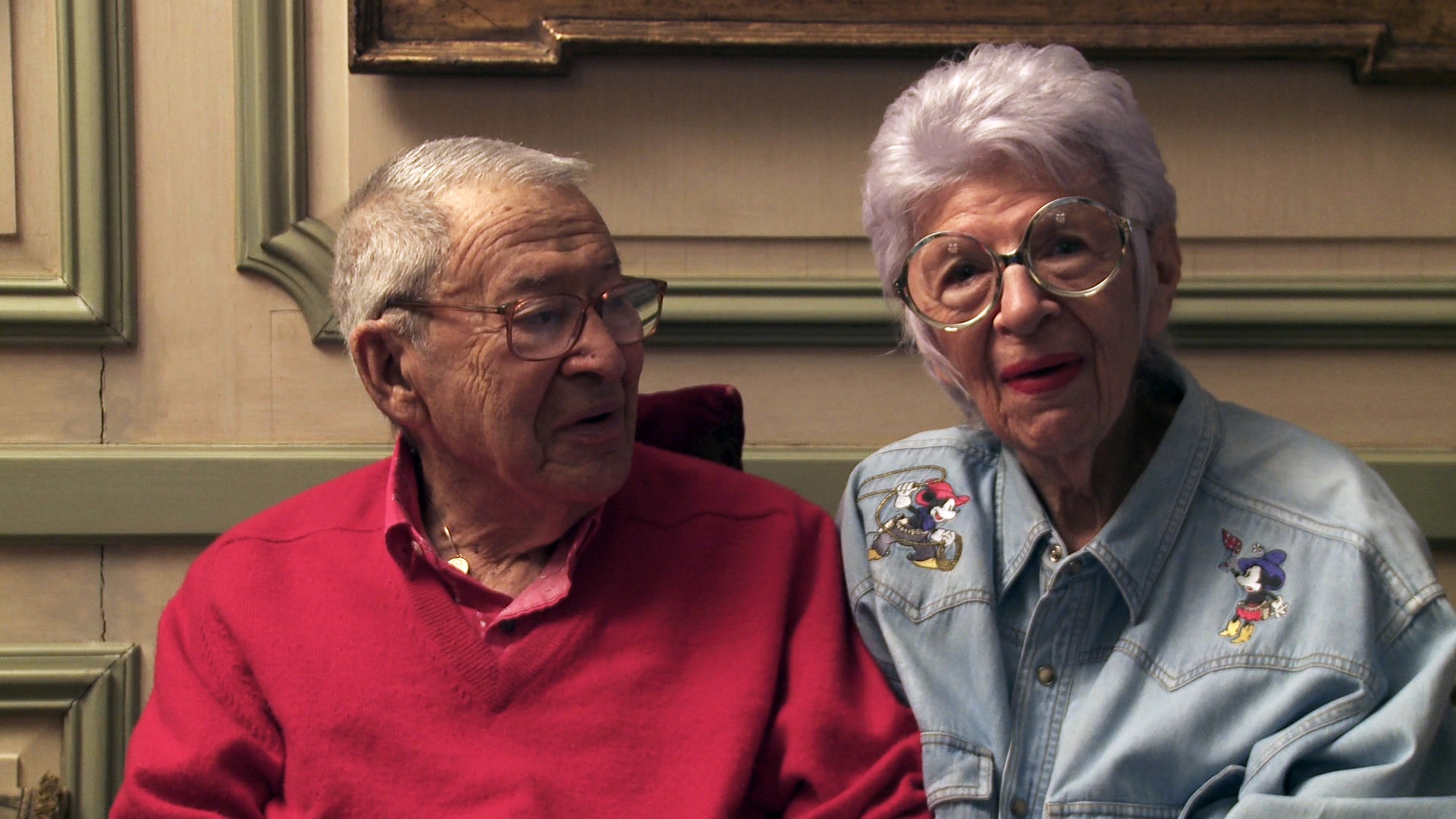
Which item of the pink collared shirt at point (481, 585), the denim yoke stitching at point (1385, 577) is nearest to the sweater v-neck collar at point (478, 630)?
the pink collared shirt at point (481, 585)

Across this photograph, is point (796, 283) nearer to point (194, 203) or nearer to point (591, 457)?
point (591, 457)

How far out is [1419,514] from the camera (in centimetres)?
194

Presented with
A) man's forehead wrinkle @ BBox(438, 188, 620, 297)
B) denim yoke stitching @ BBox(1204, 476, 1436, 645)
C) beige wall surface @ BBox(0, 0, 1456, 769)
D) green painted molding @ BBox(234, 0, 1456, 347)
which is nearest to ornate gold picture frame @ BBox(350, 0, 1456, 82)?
beige wall surface @ BBox(0, 0, 1456, 769)

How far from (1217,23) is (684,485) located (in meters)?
1.02

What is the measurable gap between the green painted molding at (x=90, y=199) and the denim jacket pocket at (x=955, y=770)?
1.35 m

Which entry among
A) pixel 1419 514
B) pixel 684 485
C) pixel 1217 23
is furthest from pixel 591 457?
pixel 1419 514

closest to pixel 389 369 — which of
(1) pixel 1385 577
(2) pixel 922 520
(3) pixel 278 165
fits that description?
(3) pixel 278 165

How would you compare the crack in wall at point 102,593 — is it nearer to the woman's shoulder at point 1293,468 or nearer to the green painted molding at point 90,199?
the green painted molding at point 90,199

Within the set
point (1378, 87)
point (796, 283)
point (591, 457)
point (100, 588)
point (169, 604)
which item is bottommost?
point (100, 588)

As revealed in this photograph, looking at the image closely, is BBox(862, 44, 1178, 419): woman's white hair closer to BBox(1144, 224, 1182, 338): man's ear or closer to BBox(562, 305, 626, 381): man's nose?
BBox(1144, 224, 1182, 338): man's ear

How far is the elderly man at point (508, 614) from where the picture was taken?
1.45 m

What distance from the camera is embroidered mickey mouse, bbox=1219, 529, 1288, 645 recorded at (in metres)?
1.36

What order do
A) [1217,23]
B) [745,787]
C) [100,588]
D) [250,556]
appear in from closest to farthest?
[745,787] → [250,556] → [1217,23] → [100,588]

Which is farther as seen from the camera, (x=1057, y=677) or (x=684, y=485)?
(x=684, y=485)
